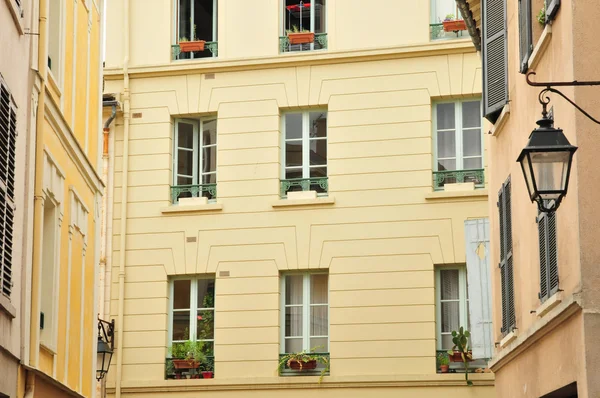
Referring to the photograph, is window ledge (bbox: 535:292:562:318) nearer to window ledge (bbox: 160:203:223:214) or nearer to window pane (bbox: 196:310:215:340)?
window pane (bbox: 196:310:215:340)

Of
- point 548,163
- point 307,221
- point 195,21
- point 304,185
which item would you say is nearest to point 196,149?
point 304,185

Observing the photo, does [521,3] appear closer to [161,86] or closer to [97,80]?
[97,80]

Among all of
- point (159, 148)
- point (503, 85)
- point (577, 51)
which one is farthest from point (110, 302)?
point (577, 51)

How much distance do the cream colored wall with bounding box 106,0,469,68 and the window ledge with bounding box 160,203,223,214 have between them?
3.18m

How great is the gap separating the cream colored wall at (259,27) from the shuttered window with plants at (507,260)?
9.71m

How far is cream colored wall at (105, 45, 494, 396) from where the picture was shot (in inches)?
950

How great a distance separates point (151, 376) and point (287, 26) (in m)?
7.80

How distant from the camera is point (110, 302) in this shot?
2547 centimetres

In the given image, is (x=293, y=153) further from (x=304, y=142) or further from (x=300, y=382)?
(x=300, y=382)

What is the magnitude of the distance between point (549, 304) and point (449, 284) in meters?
11.9

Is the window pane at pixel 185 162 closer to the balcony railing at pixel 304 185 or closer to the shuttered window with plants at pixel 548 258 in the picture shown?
the balcony railing at pixel 304 185

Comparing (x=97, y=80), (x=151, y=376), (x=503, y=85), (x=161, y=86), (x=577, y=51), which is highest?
(x=161, y=86)

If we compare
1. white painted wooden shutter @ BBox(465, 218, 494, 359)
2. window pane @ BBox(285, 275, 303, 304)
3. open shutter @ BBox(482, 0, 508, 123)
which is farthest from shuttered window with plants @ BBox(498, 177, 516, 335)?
window pane @ BBox(285, 275, 303, 304)

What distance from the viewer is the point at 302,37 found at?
1012 inches
